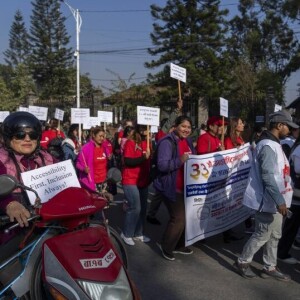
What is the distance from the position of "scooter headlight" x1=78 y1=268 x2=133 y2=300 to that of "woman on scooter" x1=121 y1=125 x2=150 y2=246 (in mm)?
3863

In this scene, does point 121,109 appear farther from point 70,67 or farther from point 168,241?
point 168,241

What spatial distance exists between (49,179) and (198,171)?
2831 mm

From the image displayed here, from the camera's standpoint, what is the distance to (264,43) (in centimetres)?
4809

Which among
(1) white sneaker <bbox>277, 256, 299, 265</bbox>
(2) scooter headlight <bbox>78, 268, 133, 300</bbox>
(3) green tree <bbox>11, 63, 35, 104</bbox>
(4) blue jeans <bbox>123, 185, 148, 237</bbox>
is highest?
(3) green tree <bbox>11, 63, 35, 104</bbox>

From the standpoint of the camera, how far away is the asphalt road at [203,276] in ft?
14.8

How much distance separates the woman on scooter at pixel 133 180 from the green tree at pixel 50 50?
1775 inches

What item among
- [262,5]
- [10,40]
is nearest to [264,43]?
[262,5]

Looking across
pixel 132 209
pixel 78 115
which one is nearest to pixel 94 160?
pixel 132 209

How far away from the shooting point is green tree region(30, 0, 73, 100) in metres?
50.9

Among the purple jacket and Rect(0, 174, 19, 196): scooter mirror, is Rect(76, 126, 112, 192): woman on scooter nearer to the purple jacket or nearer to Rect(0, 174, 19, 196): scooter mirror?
the purple jacket

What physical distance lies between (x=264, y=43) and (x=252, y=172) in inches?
1817

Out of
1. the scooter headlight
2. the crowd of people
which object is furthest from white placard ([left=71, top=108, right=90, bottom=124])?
the scooter headlight

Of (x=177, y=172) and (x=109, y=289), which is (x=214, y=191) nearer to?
(x=177, y=172)

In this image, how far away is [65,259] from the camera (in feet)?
7.40
